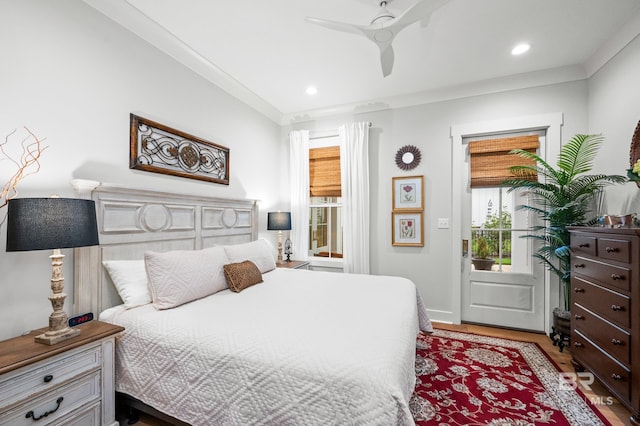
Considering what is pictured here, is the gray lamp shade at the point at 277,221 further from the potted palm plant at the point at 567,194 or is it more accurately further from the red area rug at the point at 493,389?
the potted palm plant at the point at 567,194

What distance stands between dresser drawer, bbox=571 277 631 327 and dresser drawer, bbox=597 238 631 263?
0.23 m

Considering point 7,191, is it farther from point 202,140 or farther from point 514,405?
point 514,405

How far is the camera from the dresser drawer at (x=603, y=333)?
1.67 m

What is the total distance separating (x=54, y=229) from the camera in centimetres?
127

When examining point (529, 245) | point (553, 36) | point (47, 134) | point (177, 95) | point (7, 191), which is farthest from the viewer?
point (529, 245)

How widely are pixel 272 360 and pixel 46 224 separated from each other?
1214mm

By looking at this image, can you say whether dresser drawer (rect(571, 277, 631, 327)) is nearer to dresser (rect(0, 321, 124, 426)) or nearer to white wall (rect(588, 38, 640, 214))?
white wall (rect(588, 38, 640, 214))

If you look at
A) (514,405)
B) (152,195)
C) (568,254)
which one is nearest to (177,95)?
(152,195)

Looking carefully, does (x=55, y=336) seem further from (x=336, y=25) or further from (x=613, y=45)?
(x=613, y=45)

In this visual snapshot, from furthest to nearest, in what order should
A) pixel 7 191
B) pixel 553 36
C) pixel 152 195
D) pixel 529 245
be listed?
pixel 529 245
pixel 553 36
pixel 152 195
pixel 7 191

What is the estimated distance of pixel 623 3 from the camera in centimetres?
199

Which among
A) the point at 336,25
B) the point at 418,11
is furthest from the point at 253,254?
the point at 418,11

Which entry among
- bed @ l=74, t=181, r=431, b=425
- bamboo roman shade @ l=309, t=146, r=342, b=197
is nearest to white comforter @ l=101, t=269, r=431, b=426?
bed @ l=74, t=181, r=431, b=425

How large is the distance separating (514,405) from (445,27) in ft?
9.37
